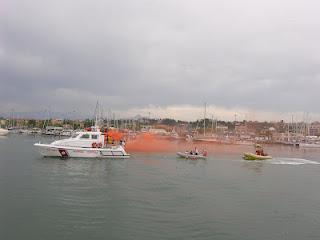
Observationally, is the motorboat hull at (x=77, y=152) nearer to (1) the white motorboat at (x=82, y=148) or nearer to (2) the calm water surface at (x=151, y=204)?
(1) the white motorboat at (x=82, y=148)

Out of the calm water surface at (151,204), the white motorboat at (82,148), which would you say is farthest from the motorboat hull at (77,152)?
the calm water surface at (151,204)

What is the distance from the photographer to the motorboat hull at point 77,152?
54562mm

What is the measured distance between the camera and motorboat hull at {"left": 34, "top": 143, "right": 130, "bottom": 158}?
5456 centimetres

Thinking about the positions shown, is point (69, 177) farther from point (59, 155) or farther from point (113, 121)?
point (113, 121)

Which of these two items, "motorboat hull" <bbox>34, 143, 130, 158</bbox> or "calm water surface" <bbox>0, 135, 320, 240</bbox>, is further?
"motorboat hull" <bbox>34, 143, 130, 158</bbox>

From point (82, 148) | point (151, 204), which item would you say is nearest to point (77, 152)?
point (82, 148)

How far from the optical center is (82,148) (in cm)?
5519

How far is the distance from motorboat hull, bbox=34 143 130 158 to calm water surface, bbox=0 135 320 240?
27.9 feet

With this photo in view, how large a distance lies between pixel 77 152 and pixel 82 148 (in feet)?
2.79

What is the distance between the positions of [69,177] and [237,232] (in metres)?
20.3

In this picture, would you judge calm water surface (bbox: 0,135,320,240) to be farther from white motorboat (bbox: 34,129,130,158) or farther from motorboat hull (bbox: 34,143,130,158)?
white motorboat (bbox: 34,129,130,158)

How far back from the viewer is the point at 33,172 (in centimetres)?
4091

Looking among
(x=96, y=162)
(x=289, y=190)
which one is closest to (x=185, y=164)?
(x=96, y=162)

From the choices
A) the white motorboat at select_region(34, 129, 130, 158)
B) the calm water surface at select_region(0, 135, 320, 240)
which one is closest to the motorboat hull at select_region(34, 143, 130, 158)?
the white motorboat at select_region(34, 129, 130, 158)
